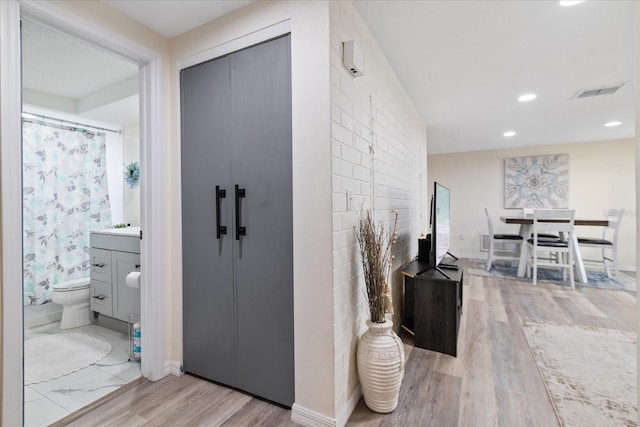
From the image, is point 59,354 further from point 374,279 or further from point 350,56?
point 350,56

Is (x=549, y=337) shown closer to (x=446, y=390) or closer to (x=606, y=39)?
(x=446, y=390)

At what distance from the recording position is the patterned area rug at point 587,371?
1627 mm

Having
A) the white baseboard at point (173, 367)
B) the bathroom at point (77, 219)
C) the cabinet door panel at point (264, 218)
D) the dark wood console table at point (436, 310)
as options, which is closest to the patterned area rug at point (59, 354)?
the bathroom at point (77, 219)

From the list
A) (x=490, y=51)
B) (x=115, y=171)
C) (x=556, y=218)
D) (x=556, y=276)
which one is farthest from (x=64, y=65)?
(x=556, y=276)

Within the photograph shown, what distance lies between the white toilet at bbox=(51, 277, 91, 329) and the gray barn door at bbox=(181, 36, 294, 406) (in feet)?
5.42

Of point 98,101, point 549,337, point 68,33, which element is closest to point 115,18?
point 68,33

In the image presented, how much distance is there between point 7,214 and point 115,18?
1261 millimetres

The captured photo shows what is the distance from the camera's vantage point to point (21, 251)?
1387 millimetres

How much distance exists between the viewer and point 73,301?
9.25 ft

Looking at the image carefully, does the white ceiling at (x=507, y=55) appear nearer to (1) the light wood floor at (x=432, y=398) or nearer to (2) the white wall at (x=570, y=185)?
(2) the white wall at (x=570, y=185)

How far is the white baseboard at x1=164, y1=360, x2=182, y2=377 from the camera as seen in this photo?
2.00 m

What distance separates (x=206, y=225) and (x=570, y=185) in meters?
6.84

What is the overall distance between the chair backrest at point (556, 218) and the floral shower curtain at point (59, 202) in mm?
5983

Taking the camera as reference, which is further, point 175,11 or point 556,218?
point 556,218
